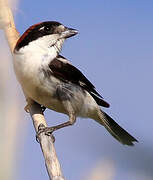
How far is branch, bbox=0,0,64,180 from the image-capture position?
5.14 ft

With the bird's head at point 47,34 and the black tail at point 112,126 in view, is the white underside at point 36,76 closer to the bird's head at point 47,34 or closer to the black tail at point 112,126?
the bird's head at point 47,34

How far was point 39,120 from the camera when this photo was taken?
7.38 ft

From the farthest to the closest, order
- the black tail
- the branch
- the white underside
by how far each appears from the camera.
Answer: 1. the black tail
2. the white underside
3. the branch

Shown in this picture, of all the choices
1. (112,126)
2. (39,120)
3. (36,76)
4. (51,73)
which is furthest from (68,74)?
(39,120)

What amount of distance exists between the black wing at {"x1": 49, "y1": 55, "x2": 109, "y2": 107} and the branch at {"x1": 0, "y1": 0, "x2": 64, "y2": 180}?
0.27 m

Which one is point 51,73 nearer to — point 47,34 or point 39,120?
point 47,34

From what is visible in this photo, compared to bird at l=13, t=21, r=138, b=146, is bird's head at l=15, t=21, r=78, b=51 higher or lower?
higher

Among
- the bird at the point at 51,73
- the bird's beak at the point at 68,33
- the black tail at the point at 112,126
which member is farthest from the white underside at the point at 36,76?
the black tail at the point at 112,126

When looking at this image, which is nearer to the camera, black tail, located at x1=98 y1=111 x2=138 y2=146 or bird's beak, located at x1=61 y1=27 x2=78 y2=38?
bird's beak, located at x1=61 y1=27 x2=78 y2=38

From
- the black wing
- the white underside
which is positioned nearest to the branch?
the white underside

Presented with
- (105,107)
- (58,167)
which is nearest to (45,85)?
(105,107)

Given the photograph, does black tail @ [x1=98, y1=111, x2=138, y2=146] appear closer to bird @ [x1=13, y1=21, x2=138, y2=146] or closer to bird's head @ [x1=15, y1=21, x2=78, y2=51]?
bird @ [x1=13, y1=21, x2=138, y2=146]

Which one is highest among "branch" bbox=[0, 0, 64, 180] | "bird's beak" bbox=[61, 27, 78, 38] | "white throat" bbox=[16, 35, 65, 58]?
"bird's beak" bbox=[61, 27, 78, 38]

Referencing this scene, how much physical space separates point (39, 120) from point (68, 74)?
70cm
